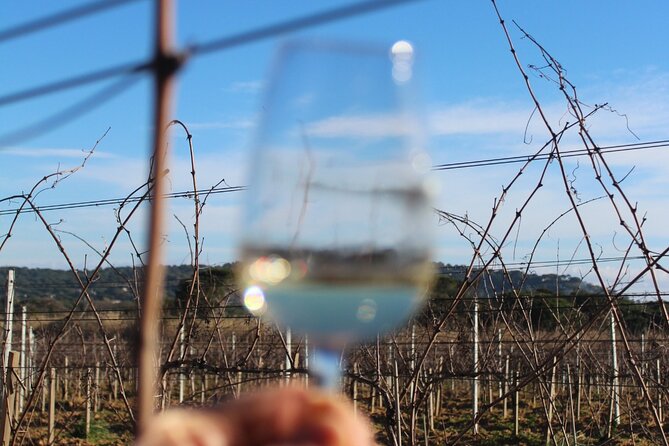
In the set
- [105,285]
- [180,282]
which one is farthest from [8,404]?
[105,285]

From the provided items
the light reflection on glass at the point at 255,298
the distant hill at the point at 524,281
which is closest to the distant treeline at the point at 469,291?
the distant hill at the point at 524,281

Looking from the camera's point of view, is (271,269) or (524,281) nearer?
(271,269)

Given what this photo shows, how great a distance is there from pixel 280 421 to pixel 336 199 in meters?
0.19

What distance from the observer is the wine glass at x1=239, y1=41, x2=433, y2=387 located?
0.61 metres

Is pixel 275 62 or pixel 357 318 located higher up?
pixel 275 62

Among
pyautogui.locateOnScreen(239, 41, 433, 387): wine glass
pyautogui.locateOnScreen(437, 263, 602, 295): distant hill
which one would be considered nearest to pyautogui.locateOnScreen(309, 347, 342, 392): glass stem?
pyautogui.locateOnScreen(239, 41, 433, 387): wine glass

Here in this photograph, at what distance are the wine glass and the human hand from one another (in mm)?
92

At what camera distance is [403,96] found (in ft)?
2.16

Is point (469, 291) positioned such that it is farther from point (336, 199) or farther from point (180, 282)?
point (336, 199)

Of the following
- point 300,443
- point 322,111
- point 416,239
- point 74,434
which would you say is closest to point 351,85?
point 322,111

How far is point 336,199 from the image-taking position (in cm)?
62

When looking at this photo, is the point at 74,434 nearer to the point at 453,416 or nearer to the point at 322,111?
the point at 453,416

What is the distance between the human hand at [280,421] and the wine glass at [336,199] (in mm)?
92

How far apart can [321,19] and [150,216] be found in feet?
1.02
